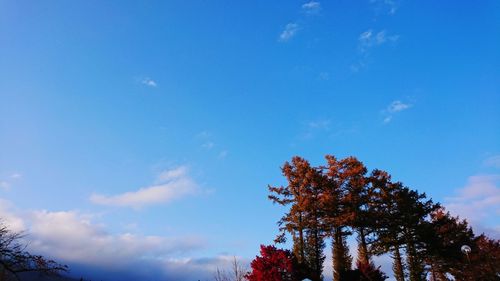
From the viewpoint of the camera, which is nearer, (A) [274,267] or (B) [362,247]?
(A) [274,267]

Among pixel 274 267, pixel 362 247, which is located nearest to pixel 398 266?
pixel 362 247

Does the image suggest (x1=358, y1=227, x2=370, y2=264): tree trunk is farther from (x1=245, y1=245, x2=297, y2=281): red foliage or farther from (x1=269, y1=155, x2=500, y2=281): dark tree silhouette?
(x1=245, y1=245, x2=297, y2=281): red foliage

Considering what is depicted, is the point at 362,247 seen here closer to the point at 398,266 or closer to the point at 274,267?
the point at 398,266

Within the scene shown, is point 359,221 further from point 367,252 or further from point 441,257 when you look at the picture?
point 441,257

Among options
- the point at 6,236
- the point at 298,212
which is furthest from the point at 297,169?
the point at 6,236

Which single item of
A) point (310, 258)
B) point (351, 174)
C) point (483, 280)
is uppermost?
point (351, 174)

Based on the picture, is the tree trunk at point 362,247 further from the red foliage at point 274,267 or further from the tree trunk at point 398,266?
the red foliage at point 274,267

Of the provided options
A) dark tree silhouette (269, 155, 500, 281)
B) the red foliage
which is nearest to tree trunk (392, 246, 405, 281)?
dark tree silhouette (269, 155, 500, 281)

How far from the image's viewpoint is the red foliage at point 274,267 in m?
26.6

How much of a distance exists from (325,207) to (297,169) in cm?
480

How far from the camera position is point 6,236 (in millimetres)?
7809

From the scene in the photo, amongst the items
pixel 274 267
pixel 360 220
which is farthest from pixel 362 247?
pixel 274 267

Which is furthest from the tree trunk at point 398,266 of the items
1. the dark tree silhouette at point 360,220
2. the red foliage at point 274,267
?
the red foliage at point 274,267

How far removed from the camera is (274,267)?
88.0 ft
